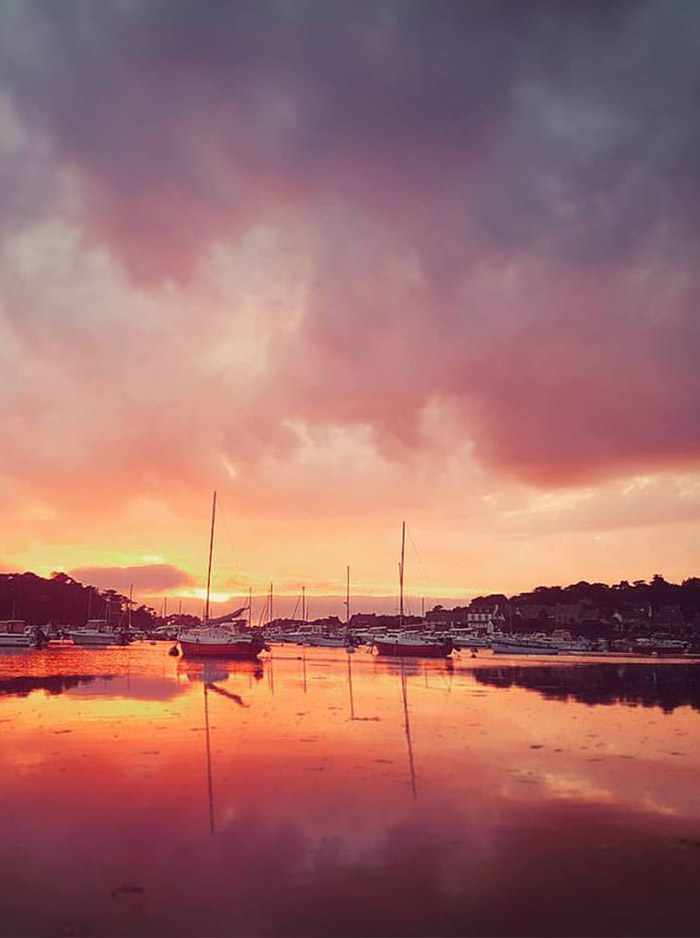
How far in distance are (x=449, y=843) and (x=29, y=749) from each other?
54.7 feet

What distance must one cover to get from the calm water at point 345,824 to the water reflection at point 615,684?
10.7 metres

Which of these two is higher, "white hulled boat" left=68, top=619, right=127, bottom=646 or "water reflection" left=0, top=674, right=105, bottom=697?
"white hulled boat" left=68, top=619, right=127, bottom=646

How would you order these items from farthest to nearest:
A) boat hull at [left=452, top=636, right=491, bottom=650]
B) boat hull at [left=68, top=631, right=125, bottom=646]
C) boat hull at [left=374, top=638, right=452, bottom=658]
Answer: boat hull at [left=452, top=636, right=491, bottom=650] < boat hull at [left=68, top=631, right=125, bottom=646] < boat hull at [left=374, top=638, right=452, bottom=658]

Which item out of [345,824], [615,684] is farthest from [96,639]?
[345,824]

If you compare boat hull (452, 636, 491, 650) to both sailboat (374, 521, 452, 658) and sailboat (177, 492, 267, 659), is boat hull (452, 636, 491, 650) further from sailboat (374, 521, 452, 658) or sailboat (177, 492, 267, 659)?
sailboat (177, 492, 267, 659)

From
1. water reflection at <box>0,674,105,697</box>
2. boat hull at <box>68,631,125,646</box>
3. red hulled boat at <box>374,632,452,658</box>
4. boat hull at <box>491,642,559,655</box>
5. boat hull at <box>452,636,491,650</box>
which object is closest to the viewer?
water reflection at <box>0,674,105,697</box>

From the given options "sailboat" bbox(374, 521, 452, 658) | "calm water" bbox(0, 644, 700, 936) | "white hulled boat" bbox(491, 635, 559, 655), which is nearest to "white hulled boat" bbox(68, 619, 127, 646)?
"sailboat" bbox(374, 521, 452, 658)

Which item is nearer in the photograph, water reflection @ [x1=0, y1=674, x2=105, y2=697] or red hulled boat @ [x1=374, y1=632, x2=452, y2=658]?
water reflection @ [x1=0, y1=674, x2=105, y2=697]

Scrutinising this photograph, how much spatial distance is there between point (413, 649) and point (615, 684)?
5826 centimetres

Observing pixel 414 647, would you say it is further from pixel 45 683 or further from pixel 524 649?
pixel 45 683

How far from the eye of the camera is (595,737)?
30438mm

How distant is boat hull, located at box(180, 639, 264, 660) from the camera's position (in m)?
91.6

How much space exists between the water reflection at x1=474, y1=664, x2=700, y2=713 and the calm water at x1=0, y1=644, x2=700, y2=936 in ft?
35.1

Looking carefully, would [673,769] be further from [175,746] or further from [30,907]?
[30,907]
